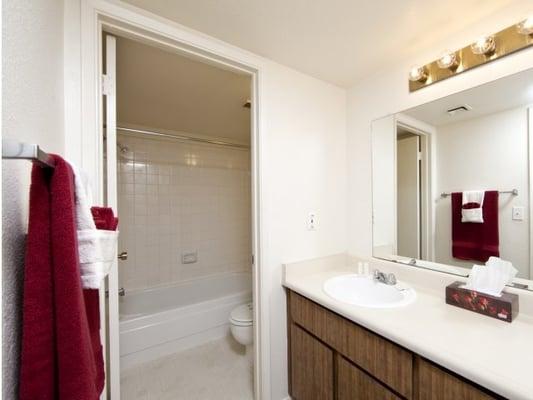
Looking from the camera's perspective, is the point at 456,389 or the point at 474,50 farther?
the point at 474,50

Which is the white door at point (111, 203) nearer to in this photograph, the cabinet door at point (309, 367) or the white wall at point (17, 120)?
the white wall at point (17, 120)

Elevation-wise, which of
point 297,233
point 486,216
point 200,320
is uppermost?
point 486,216

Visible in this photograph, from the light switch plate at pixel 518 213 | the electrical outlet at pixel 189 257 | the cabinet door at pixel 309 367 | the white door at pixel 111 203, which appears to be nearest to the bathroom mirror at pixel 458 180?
the light switch plate at pixel 518 213

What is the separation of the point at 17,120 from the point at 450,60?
1718mm

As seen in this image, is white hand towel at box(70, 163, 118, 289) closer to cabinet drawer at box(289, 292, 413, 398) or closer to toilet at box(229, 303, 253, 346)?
cabinet drawer at box(289, 292, 413, 398)

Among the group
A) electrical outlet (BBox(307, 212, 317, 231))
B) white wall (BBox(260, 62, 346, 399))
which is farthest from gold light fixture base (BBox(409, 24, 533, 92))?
electrical outlet (BBox(307, 212, 317, 231))

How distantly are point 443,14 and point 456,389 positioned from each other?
1539 millimetres

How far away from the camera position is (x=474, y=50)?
117cm

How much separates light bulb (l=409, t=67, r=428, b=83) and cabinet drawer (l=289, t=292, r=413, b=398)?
138 cm

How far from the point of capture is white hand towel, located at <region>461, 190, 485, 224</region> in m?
1.24

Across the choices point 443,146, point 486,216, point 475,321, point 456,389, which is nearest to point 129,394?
point 456,389

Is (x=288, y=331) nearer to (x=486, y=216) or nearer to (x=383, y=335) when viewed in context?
(x=383, y=335)

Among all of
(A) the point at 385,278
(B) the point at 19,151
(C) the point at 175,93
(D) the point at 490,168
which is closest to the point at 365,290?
(A) the point at 385,278

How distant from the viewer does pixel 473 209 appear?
50.0 inches
